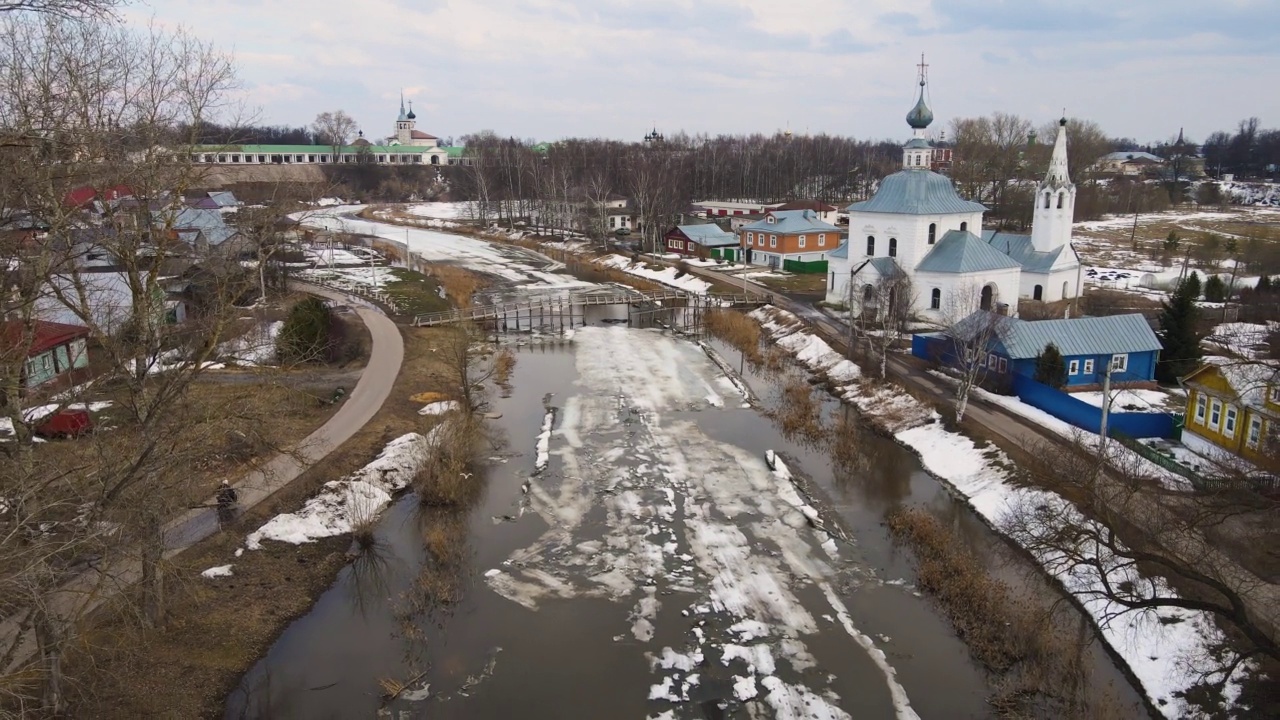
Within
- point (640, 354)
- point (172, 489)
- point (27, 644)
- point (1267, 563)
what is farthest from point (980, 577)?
point (640, 354)

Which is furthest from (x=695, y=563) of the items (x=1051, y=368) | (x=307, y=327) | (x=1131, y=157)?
(x=1131, y=157)

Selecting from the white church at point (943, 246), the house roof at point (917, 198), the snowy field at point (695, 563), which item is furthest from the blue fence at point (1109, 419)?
the house roof at point (917, 198)

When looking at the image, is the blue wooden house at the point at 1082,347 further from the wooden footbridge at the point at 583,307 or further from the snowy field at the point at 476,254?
the snowy field at the point at 476,254

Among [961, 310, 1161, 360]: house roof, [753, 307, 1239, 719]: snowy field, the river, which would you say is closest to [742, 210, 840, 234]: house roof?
[753, 307, 1239, 719]: snowy field

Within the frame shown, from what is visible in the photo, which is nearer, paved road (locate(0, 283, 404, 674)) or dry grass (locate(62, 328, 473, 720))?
paved road (locate(0, 283, 404, 674))

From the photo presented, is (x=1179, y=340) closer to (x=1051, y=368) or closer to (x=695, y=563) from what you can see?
(x=1051, y=368)

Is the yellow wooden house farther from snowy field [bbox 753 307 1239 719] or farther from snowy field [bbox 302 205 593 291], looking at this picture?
snowy field [bbox 302 205 593 291]

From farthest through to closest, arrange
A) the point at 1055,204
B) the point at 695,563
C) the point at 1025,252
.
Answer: the point at 1025,252, the point at 1055,204, the point at 695,563
